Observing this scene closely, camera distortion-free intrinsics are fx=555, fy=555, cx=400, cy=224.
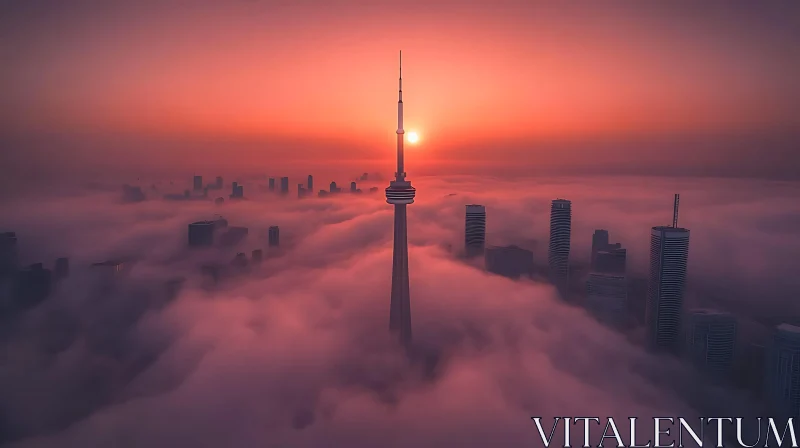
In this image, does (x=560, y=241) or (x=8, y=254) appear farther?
(x=560, y=241)

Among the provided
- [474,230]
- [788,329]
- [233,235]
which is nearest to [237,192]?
[233,235]

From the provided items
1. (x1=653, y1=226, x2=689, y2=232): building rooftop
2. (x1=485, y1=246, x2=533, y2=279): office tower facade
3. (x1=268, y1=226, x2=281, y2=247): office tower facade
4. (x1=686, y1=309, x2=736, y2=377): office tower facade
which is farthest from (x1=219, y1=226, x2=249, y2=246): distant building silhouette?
(x1=686, y1=309, x2=736, y2=377): office tower facade

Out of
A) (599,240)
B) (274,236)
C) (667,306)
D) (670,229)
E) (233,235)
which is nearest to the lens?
(670,229)

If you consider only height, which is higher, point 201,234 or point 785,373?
point 201,234

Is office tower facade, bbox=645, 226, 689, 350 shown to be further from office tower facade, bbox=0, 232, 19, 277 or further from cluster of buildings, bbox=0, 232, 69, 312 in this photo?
office tower facade, bbox=0, 232, 19, 277

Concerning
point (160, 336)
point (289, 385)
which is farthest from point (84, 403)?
point (289, 385)

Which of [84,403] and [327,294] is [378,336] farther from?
[84,403]

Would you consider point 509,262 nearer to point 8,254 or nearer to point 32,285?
point 32,285
